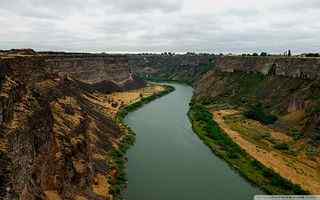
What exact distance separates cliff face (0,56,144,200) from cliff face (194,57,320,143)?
801 inches

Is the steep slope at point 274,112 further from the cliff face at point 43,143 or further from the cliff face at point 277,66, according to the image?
the cliff face at point 43,143

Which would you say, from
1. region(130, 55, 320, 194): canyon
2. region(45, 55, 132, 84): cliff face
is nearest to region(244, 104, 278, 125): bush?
region(130, 55, 320, 194): canyon

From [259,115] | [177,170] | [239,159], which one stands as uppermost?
[259,115]

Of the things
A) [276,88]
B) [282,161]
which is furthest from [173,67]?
[282,161]

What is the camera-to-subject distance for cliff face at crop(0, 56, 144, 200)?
1756 centimetres

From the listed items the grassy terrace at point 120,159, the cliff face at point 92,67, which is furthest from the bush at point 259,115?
the cliff face at point 92,67

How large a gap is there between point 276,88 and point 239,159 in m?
28.0

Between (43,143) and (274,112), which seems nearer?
(43,143)

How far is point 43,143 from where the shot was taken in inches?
886

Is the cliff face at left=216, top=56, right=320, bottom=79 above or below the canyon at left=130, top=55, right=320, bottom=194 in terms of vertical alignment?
above

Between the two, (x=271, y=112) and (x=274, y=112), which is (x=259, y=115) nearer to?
(x=271, y=112)

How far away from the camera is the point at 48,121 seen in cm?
2483

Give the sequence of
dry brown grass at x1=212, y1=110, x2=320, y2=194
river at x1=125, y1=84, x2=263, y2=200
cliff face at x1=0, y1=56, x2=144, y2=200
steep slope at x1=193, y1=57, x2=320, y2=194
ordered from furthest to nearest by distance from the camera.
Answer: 1. steep slope at x1=193, y1=57, x2=320, y2=194
2. dry brown grass at x1=212, y1=110, x2=320, y2=194
3. river at x1=125, y1=84, x2=263, y2=200
4. cliff face at x1=0, y1=56, x2=144, y2=200

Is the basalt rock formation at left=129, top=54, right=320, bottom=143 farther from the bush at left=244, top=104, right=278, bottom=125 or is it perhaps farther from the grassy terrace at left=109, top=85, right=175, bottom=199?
the grassy terrace at left=109, top=85, right=175, bottom=199
